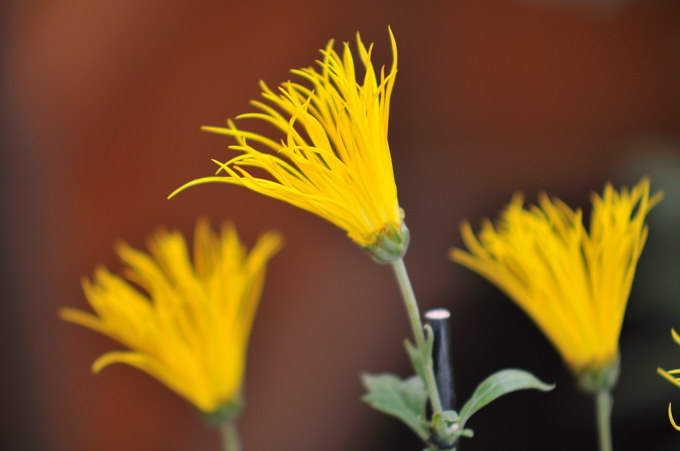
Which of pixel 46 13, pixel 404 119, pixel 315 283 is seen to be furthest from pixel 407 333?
pixel 46 13

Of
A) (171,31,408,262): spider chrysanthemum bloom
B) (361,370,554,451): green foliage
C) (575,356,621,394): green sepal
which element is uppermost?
(171,31,408,262): spider chrysanthemum bloom

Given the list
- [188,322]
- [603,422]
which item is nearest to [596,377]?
[603,422]

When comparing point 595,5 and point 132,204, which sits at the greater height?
point 595,5

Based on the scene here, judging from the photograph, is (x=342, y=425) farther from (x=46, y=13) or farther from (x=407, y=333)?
(x=46, y=13)

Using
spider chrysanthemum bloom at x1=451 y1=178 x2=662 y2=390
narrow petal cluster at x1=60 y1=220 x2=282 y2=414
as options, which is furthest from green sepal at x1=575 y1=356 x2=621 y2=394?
narrow petal cluster at x1=60 y1=220 x2=282 y2=414

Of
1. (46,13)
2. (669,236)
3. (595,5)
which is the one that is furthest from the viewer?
(595,5)

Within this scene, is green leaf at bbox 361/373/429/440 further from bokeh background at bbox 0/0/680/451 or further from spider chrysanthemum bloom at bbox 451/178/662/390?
bokeh background at bbox 0/0/680/451
